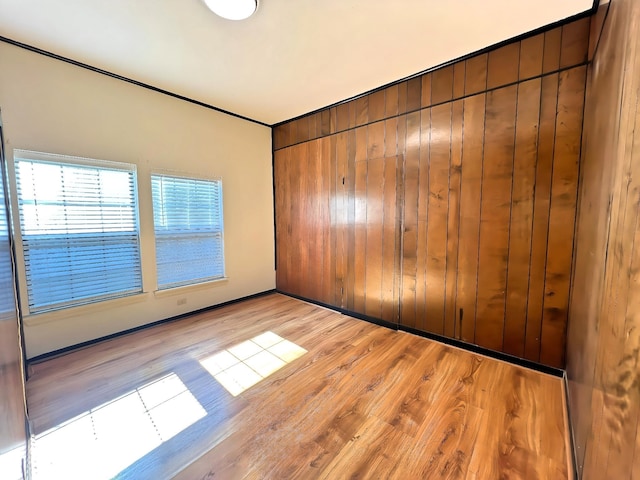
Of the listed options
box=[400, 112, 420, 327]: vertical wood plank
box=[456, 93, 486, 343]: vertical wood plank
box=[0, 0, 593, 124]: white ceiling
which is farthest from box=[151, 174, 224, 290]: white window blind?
box=[456, 93, 486, 343]: vertical wood plank

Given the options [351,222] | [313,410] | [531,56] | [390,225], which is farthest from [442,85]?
[313,410]

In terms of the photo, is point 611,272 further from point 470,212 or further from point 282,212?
point 282,212

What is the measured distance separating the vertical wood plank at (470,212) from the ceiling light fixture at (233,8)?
6.34ft

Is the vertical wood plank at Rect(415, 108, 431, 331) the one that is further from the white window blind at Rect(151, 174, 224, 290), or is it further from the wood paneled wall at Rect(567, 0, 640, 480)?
the white window blind at Rect(151, 174, 224, 290)

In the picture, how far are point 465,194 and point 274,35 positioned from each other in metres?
2.13

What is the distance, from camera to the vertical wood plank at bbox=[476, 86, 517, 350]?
84.2 inches

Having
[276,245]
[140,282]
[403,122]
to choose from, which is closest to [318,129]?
[403,122]

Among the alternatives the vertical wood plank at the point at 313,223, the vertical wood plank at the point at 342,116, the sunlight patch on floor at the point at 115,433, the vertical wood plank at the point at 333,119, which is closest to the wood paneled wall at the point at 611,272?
the sunlight patch on floor at the point at 115,433

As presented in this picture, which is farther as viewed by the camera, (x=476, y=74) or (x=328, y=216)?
(x=328, y=216)

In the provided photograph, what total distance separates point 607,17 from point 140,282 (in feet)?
13.8

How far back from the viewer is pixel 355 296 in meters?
3.27

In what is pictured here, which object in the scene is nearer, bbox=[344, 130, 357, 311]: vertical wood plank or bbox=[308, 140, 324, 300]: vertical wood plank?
bbox=[344, 130, 357, 311]: vertical wood plank

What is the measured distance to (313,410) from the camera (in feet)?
5.57

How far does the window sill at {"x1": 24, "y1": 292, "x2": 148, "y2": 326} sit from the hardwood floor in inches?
14.2
